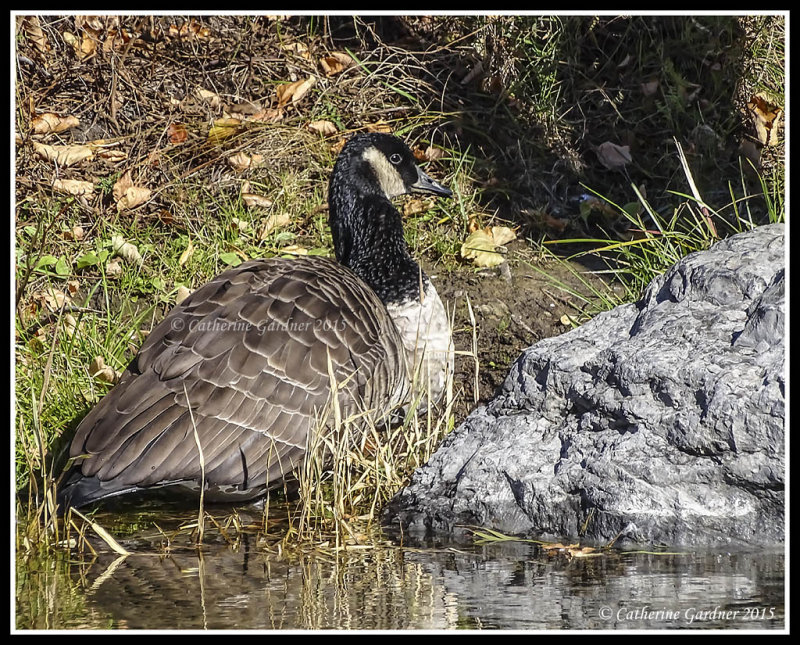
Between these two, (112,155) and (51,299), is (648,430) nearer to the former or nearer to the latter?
(51,299)

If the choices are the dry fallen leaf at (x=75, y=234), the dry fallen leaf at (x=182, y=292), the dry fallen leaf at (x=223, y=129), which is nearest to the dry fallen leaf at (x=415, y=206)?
the dry fallen leaf at (x=223, y=129)

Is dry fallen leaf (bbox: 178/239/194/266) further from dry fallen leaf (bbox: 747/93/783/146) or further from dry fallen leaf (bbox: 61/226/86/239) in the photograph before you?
dry fallen leaf (bbox: 747/93/783/146)

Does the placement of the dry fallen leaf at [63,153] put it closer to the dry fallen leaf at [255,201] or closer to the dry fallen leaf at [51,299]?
the dry fallen leaf at [255,201]

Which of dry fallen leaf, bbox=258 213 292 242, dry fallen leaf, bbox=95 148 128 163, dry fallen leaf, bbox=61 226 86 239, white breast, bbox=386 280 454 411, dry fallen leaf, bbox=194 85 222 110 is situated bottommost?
white breast, bbox=386 280 454 411

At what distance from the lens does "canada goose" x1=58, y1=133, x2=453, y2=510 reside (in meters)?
4.30

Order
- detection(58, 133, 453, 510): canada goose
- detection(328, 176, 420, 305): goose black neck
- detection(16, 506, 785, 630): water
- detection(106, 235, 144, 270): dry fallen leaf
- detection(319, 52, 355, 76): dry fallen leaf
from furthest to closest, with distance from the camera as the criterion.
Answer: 1. detection(319, 52, 355, 76): dry fallen leaf
2. detection(106, 235, 144, 270): dry fallen leaf
3. detection(328, 176, 420, 305): goose black neck
4. detection(58, 133, 453, 510): canada goose
5. detection(16, 506, 785, 630): water

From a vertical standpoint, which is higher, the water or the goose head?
the goose head

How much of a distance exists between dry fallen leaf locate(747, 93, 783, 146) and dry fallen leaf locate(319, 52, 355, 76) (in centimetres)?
350

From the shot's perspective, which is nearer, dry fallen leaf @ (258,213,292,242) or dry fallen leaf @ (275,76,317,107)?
dry fallen leaf @ (258,213,292,242)

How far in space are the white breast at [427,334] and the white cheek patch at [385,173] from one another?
83 centimetres

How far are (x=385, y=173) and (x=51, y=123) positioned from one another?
3.42 meters

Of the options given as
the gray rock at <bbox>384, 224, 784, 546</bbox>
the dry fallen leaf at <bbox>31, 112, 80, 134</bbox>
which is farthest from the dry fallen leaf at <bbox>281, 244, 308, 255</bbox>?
the gray rock at <bbox>384, 224, 784, 546</bbox>

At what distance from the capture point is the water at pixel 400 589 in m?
3.31

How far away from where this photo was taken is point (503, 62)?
7625 millimetres
